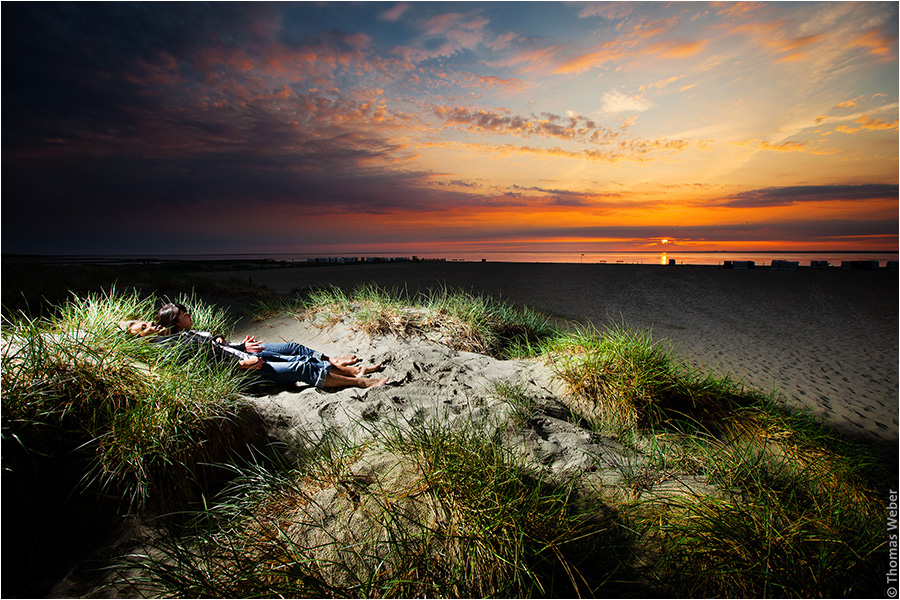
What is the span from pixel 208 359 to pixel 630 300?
8979 mm

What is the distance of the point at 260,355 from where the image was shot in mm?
3693

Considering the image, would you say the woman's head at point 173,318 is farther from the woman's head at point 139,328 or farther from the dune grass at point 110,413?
the dune grass at point 110,413

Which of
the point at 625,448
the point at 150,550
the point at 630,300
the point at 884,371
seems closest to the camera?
the point at 150,550

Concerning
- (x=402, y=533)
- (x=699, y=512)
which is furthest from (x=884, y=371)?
(x=402, y=533)

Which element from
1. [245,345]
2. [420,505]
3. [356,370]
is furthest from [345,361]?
[420,505]

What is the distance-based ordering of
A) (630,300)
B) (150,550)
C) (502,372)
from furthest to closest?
(630,300), (502,372), (150,550)

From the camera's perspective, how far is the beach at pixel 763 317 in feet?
14.2

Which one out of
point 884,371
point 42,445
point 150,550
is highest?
point 42,445

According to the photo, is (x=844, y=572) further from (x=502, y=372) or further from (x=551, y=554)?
(x=502, y=372)

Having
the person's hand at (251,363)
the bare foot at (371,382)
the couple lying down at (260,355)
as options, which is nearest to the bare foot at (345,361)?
the couple lying down at (260,355)

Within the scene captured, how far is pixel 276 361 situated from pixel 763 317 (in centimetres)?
899

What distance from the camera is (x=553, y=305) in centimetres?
861

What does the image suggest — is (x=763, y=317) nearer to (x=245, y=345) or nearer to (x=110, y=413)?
(x=245, y=345)

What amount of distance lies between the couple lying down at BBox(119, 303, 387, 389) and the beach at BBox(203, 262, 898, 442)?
428 centimetres
